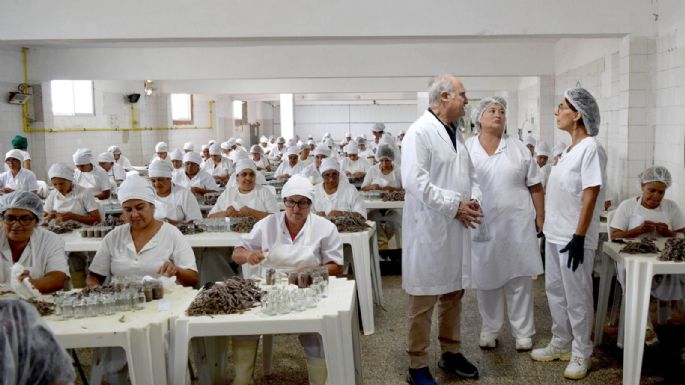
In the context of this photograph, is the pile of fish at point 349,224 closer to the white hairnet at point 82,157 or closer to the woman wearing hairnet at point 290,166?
the white hairnet at point 82,157

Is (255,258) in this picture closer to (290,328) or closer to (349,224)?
(290,328)

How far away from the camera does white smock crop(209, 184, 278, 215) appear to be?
18.8 feet

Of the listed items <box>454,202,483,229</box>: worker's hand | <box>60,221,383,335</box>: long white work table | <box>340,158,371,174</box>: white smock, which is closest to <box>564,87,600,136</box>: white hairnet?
<box>454,202,483,229</box>: worker's hand

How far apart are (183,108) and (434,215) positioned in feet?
54.5

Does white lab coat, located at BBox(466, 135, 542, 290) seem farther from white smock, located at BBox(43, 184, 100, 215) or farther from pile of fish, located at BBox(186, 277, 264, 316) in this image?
white smock, located at BBox(43, 184, 100, 215)

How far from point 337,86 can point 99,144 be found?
5.08 meters

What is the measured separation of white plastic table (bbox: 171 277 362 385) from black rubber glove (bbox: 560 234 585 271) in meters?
1.45

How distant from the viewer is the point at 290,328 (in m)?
2.58

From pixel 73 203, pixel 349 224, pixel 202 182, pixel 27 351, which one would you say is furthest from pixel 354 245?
pixel 202 182

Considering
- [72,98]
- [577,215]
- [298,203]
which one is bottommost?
[577,215]

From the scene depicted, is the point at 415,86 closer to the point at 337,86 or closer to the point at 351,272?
the point at 337,86

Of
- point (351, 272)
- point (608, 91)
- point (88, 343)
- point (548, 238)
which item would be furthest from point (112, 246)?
point (608, 91)

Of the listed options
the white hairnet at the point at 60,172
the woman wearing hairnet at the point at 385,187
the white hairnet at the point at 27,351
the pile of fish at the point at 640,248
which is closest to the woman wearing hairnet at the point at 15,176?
the white hairnet at the point at 60,172

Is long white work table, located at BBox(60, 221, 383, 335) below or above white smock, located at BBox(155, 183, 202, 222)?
below
